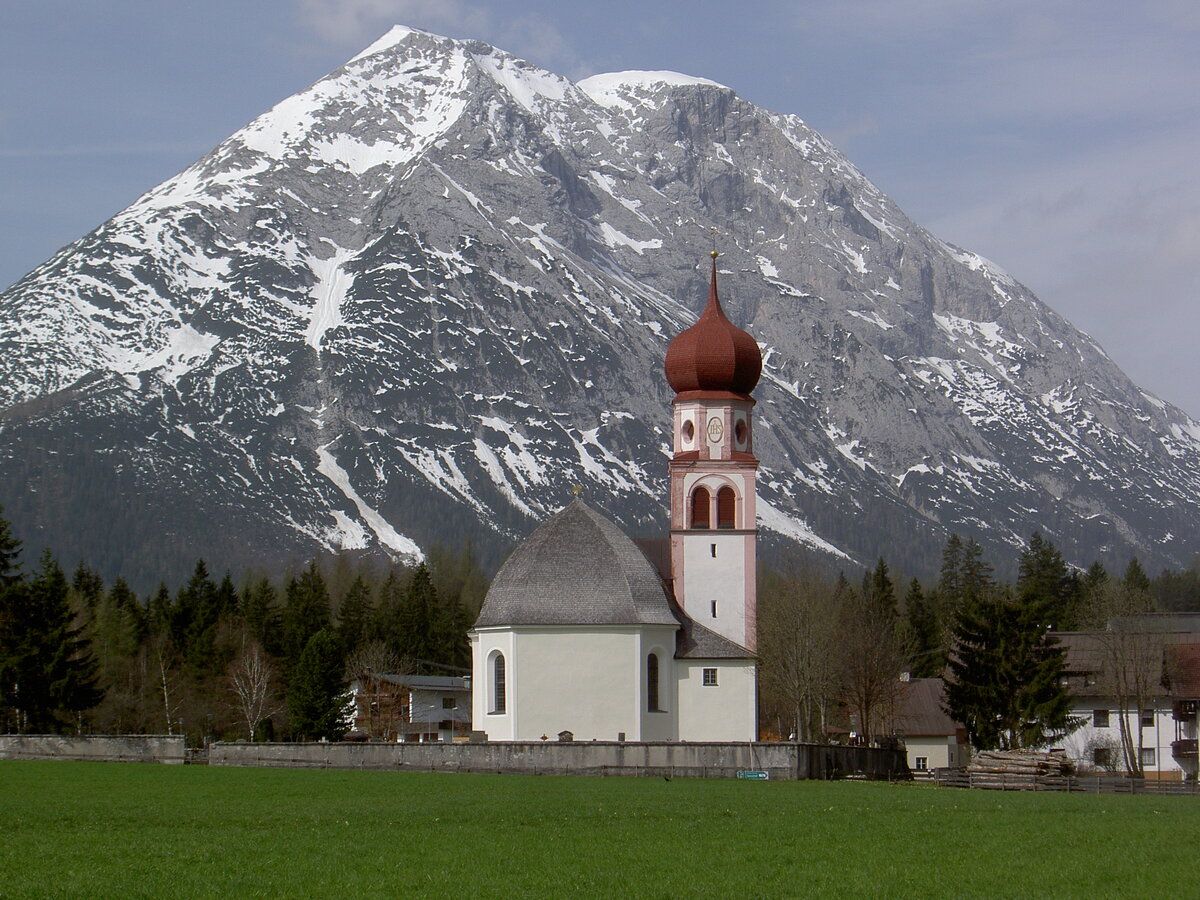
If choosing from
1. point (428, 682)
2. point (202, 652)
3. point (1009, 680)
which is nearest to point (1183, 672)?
point (1009, 680)

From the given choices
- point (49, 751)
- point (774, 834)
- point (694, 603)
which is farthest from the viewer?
point (694, 603)

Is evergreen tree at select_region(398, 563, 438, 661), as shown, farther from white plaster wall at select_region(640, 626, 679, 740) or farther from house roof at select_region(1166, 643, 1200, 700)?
house roof at select_region(1166, 643, 1200, 700)

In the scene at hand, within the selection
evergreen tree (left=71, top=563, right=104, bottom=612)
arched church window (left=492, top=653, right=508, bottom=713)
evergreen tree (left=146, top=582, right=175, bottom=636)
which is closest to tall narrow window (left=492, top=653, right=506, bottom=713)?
arched church window (left=492, top=653, right=508, bottom=713)

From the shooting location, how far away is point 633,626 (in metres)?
65.1

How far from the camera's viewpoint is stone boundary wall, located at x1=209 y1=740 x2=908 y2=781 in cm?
5550

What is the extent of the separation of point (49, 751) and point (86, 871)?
42.2 meters

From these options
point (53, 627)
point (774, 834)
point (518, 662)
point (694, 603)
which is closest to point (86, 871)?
point (774, 834)

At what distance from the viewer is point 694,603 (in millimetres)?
69125

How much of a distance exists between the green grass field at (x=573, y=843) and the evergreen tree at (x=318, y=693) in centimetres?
3433

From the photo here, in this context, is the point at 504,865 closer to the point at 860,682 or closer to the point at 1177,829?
the point at 1177,829

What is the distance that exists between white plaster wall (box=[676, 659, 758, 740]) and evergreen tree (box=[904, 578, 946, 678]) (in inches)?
1515

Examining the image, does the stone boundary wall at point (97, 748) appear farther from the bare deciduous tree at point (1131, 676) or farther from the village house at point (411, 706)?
the bare deciduous tree at point (1131, 676)

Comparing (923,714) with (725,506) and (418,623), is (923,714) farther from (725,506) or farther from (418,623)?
(418,623)

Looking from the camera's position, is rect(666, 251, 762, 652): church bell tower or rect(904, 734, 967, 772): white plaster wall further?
rect(904, 734, 967, 772): white plaster wall
